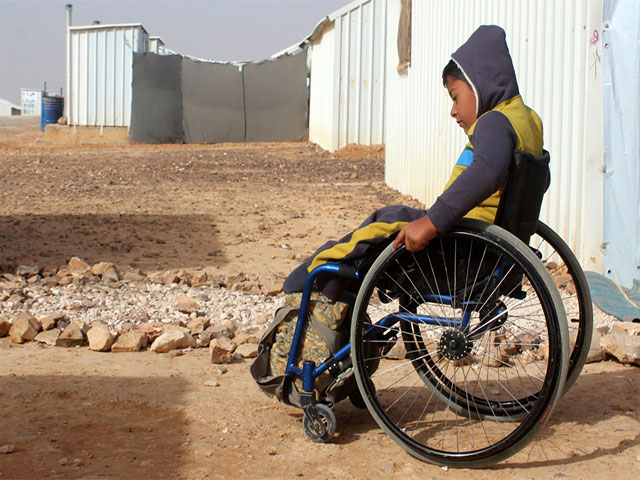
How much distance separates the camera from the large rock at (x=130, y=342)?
420 cm

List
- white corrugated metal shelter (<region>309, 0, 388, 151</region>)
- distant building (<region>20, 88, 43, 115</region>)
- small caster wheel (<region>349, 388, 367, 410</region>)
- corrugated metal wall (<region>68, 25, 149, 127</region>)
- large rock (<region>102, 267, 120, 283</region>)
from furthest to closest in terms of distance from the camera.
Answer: distant building (<region>20, 88, 43, 115</region>), corrugated metal wall (<region>68, 25, 149, 127</region>), white corrugated metal shelter (<region>309, 0, 388, 151</region>), large rock (<region>102, 267, 120, 283</region>), small caster wheel (<region>349, 388, 367, 410</region>)

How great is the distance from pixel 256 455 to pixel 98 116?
21351 millimetres

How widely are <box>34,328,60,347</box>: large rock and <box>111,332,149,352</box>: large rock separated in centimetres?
38

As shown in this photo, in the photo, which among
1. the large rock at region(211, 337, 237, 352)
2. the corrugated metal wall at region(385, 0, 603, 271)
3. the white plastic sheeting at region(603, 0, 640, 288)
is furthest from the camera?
the corrugated metal wall at region(385, 0, 603, 271)

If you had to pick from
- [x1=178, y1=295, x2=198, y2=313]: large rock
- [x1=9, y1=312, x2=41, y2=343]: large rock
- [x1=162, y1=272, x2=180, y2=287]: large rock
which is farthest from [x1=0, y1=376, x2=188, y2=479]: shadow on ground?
[x1=162, y1=272, x2=180, y2=287]: large rock

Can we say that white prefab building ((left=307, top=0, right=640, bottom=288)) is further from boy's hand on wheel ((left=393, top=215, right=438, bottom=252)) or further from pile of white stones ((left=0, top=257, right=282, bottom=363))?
boy's hand on wheel ((left=393, top=215, right=438, bottom=252))

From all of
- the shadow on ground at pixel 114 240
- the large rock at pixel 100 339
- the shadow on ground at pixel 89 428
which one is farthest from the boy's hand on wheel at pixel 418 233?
the shadow on ground at pixel 114 240

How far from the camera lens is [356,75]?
18.2 metres

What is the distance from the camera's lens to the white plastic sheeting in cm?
489

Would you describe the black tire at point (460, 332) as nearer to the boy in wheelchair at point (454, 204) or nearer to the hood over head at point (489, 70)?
the boy in wheelchair at point (454, 204)

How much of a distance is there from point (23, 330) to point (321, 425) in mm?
2318

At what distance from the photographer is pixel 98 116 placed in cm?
2250

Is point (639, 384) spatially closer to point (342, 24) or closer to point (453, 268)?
point (453, 268)

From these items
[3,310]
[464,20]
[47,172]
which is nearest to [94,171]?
[47,172]
